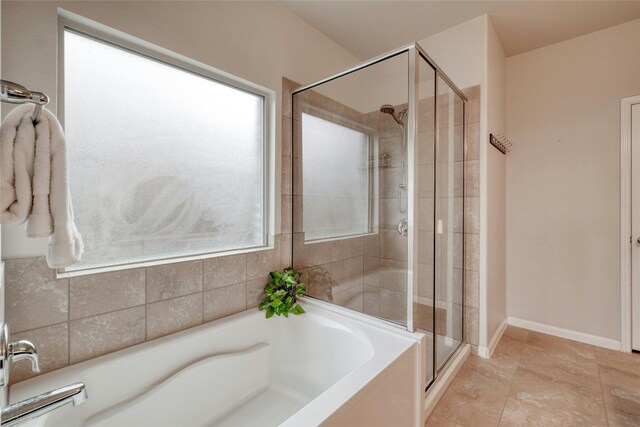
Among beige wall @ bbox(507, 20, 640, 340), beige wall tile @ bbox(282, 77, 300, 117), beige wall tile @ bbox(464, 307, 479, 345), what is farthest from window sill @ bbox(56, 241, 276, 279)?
beige wall @ bbox(507, 20, 640, 340)

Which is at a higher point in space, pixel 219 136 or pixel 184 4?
pixel 184 4

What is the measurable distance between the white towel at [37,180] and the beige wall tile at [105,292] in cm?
66

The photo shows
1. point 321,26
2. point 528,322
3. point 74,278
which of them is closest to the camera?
point 74,278

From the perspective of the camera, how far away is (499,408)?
66.9 inches

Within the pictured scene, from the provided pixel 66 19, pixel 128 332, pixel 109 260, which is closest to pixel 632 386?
pixel 128 332

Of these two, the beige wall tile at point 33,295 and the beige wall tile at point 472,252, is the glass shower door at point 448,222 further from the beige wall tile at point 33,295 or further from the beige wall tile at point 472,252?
the beige wall tile at point 33,295

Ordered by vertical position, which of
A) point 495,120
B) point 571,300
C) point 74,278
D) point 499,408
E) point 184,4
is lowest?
point 499,408

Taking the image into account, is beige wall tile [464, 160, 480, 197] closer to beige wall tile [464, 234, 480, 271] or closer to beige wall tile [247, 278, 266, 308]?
beige wall tile [464, 234, 480, 271]

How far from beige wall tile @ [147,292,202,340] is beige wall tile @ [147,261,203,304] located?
0.03 meters

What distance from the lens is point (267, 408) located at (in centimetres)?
156

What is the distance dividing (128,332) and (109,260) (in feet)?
1.15

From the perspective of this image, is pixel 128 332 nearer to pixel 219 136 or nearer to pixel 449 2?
pixel 219 136

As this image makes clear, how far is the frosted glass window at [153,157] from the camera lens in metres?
1.33

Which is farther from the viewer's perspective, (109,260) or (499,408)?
(499,408)
